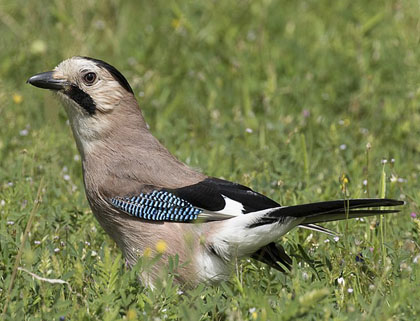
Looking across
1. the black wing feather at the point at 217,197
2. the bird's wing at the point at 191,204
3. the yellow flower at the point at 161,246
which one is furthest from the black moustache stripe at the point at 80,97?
the yellow flower at the point at 161,246

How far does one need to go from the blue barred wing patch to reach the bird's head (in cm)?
51

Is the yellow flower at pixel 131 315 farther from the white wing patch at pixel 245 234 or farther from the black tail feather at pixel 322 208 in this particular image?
the black tail feather at pixel 322 208

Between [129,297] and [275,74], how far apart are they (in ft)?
14.3

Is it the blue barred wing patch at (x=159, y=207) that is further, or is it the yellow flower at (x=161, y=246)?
the blue barred wing patch at (x=159, y=207)

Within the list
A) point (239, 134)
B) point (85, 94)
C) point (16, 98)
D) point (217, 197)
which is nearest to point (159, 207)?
point (217, 197)

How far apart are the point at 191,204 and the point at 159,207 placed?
18 centimetres

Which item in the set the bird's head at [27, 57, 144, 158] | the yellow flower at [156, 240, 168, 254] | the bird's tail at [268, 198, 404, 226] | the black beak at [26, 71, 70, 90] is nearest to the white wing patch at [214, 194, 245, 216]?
the bird's tail at [268, 198, 404, 226]

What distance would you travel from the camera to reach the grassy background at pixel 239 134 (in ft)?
12.8

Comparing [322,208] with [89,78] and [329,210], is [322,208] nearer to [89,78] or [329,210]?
[329,210]

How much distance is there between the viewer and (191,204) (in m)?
4.54

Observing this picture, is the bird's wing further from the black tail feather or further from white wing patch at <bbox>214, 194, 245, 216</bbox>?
the black tail feather

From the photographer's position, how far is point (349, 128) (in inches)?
273

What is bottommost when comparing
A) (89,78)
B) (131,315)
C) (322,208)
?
(131,315)

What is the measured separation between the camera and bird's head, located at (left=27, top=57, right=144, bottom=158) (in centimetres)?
489
